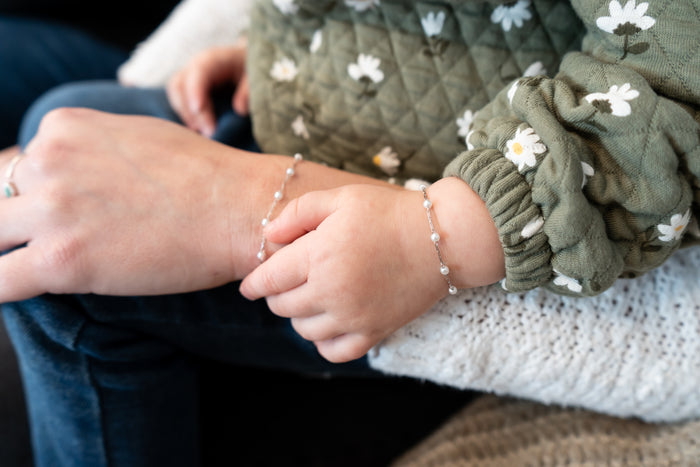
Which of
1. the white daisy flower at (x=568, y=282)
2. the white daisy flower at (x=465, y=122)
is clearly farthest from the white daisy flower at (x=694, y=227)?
the white daisy flower at (x=465, y=122)

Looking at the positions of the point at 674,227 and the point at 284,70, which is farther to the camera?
the point at 284,70

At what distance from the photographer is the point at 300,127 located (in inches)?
28.9

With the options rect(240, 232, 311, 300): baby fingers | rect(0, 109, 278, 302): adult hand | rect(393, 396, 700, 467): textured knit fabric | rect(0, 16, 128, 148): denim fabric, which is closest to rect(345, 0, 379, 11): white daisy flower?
rect(0, 109, 278, 302): adult hand

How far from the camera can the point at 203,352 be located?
2.54 ft

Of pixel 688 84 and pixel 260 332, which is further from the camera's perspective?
pixel 260 332

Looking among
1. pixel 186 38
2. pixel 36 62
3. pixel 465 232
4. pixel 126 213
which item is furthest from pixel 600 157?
pixel 36 62

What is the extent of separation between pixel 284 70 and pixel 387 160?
0.68 ft

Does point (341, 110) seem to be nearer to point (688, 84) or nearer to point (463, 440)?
point (688, 84)

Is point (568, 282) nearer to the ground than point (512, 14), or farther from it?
nearer to the ground

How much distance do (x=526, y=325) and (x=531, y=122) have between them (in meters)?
0.26

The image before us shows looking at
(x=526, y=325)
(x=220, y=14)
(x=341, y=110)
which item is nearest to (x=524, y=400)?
(x=526, y=325)

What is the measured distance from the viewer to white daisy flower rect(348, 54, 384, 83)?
68 centimetres

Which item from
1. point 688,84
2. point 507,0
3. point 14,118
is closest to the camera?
point 688,84

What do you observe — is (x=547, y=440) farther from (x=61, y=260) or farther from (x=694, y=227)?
(x=61, y=260)
